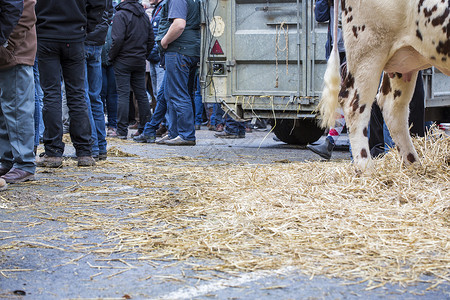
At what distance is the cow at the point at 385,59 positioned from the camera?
475 cm

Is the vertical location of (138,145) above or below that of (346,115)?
below

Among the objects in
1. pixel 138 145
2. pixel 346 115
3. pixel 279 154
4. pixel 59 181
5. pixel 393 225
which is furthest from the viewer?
pixel 138 145

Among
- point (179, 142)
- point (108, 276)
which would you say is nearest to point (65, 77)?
point (179, 142)

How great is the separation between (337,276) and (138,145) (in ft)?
24.3

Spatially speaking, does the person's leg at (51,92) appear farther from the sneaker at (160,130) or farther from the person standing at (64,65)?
the sneaker at (160,130)

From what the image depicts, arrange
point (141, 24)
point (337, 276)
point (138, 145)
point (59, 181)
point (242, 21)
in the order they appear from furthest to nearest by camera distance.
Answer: point (141, 24), point (138, 145), point (242, 21), point (59, 181), point (337, 276)

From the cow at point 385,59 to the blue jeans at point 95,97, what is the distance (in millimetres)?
2851

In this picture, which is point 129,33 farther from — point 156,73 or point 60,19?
point 60,19

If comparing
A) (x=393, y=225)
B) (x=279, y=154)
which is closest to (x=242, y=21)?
(x=279, y=154)

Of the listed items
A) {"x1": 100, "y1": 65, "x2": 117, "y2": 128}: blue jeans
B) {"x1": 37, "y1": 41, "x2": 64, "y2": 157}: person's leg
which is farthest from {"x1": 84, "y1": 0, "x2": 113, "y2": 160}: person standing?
{"x1": 100, "y1": 65, "x2": 117, "y2": 128}: blue jeans

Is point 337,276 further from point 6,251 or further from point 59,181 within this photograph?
point 59,181

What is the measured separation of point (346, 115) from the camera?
5.44 meters

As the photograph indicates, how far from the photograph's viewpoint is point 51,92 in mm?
6676

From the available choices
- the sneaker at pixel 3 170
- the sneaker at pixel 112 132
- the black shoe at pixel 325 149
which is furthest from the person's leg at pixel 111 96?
the sneaker at pixel 3 170
